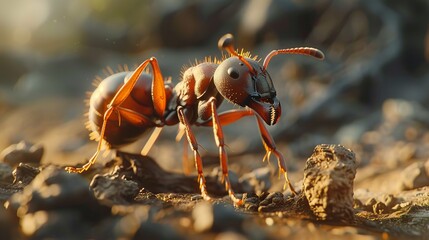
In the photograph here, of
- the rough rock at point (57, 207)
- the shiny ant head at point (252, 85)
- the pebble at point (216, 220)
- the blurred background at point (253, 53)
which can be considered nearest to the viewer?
the rough rock at point (57, 207)

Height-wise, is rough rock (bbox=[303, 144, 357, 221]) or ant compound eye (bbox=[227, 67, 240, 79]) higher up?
ant compound eye (bbox=[227, 67, 240, 79])

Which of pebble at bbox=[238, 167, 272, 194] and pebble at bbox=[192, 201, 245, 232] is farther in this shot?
pebble at bbox=[238, 167, 272, 194]

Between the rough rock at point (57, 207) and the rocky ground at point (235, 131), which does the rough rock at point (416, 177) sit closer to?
A: the rocky ground at point (235, 131)

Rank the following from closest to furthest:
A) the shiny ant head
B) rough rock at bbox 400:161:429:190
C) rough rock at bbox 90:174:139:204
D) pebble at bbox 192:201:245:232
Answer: pebble at bbox 192:201:245:232, rough rock at bbox 90:174:139:204, the shiny ant head, rough rock at bbox 400:161:429:190

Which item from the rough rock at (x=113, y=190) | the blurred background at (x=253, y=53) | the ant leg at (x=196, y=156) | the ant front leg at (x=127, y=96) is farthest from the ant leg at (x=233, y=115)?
the blurred background at (x=253, y=53)

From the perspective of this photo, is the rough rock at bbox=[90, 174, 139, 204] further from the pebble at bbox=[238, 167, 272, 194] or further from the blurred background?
the blurred background

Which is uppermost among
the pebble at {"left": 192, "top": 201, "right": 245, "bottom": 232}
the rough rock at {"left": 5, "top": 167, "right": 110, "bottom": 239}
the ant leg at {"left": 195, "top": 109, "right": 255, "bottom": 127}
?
the ant leg at {"left": 195, "top": 109, "right": 255, "bottom": 127}

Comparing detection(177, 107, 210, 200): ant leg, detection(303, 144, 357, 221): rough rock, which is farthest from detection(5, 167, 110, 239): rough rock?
detection(303, 144, 357, 221): rough rock

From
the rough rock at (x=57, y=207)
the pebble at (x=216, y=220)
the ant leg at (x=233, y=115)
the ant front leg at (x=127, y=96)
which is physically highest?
the ant front leg at (x=127, y=96)
